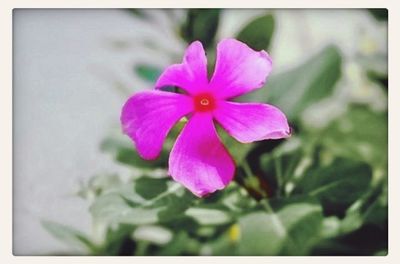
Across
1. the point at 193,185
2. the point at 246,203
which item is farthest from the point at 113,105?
the point at 193,185

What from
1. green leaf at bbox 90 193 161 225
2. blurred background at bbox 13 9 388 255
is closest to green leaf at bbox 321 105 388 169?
blurred background at bbox 13 9 388 255

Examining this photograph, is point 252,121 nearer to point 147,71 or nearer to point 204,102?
point 204,102

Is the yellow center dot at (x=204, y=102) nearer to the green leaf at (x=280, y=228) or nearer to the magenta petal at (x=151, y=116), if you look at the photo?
the magenta petal at (x=151, y=116)

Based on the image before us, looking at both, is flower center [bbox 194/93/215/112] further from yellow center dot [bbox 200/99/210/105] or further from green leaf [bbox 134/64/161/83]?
green leaf [bbox 134/64/161/83]

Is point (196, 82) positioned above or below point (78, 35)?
below
